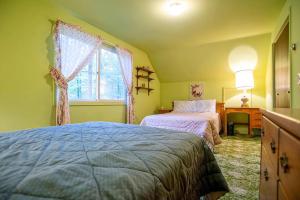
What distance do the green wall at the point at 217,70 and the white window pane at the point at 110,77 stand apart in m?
1.49

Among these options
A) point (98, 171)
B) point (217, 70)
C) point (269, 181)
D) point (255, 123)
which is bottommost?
point (255, 123)

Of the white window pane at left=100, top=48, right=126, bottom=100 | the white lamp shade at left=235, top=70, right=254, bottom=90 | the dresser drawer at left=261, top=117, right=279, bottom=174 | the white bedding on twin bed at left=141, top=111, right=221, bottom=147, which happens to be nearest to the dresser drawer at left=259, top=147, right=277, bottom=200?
the dresser drawer at left=261, top=117, right=279, bottom=174

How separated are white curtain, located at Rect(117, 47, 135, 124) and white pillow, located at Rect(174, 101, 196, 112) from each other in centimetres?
146

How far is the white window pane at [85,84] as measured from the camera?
3018 mm

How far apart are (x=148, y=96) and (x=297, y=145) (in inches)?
182

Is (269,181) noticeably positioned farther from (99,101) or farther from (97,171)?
(99,101)

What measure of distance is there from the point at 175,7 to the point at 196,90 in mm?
3096

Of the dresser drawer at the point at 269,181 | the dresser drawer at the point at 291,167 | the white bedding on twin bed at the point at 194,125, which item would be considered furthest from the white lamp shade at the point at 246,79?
the dresser drawer at the point at 291,167

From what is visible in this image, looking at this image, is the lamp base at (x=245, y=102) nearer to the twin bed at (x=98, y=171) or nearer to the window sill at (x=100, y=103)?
the window sill at (x=100, y=103)

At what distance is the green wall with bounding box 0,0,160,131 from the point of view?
7.02ft

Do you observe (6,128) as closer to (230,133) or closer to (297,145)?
(297,145)

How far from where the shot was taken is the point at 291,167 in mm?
542

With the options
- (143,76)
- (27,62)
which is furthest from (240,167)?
(143,76)

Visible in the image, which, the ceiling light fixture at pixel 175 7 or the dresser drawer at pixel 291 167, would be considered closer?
the dresser drawer at pixel 291 167
